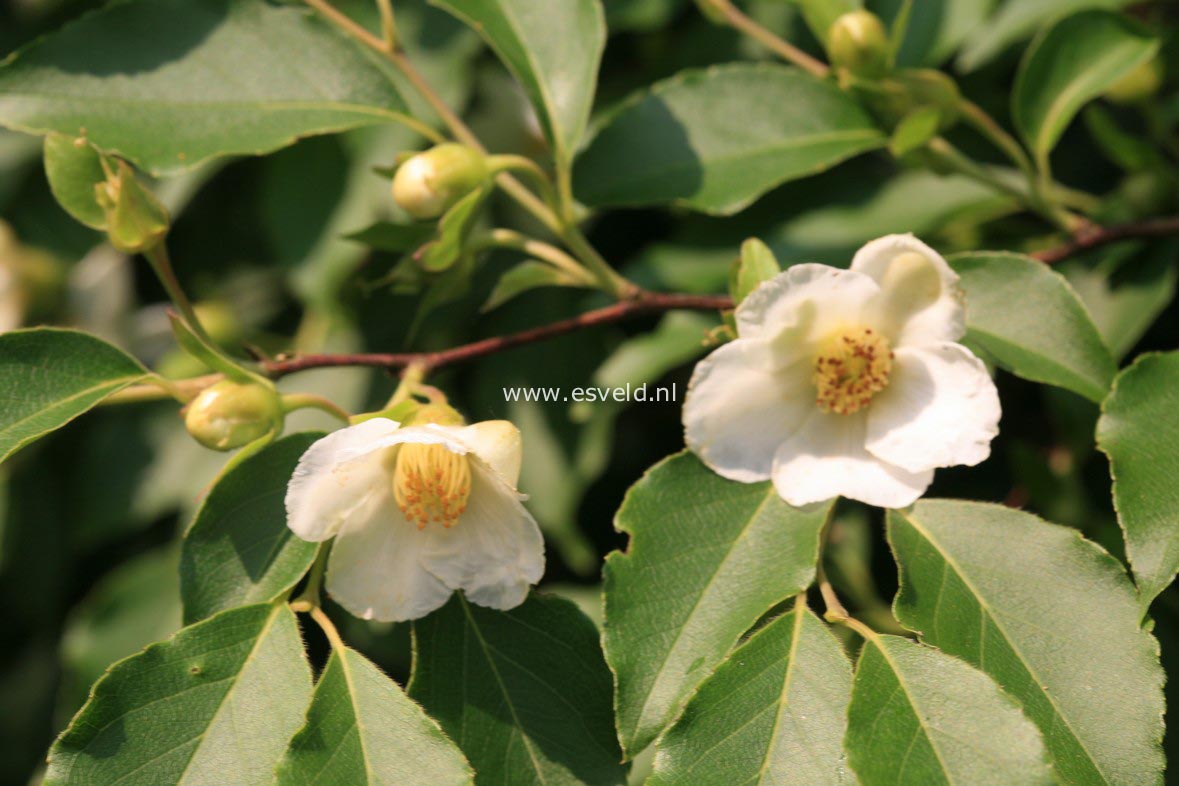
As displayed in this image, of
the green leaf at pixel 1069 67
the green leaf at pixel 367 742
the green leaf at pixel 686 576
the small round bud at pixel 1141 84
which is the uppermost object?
the green leaf at pixel 1069 67

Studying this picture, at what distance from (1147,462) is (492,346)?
696mm

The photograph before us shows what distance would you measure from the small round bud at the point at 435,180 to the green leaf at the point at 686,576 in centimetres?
39

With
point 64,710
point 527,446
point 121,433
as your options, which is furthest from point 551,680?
point 121,433

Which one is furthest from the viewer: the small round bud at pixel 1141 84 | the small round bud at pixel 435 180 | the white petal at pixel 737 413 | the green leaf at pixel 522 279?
the small round bud at pixel 1141 84

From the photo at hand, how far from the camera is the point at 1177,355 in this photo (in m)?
1.05

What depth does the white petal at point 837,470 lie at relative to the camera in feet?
3.49

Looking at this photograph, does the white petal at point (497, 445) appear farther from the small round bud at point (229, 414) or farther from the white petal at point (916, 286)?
the white petal at point (916, 286)

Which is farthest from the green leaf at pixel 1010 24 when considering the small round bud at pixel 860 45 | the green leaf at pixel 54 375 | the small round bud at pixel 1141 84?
the green leaf at pixel 54 375

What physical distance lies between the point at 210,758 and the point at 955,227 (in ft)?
4.23

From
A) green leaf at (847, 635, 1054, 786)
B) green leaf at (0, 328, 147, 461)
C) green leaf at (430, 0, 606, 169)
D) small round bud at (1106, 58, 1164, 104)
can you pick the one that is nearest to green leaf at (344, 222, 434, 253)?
green leaf at (430, 0, 606, 169)

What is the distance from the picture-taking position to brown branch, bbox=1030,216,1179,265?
1375 mm

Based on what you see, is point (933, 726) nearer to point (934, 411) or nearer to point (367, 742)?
point (934, 411)

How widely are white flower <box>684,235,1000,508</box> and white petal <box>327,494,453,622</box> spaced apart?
12.3 inches

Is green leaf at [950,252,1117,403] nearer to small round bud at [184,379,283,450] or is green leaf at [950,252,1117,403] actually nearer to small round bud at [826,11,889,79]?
small round bud at [826,11,889,79]
